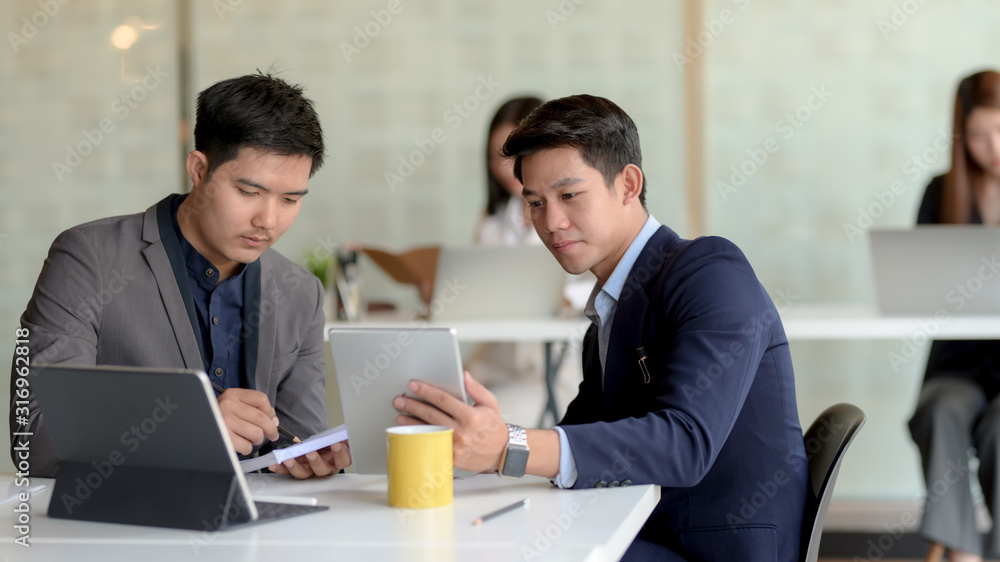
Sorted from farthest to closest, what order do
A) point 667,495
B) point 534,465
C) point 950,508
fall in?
point 950,508 → point 667,495 → point 534,465

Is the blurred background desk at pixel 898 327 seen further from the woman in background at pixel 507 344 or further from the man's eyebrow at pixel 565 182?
the man's eyebrow at pixel 565 182

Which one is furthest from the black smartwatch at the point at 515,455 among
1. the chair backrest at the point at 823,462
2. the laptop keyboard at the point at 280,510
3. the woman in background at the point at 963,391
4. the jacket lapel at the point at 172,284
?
the woman in background at the point at 963,391

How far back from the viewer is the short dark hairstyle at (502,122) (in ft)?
12.3

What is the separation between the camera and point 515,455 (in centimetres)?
123

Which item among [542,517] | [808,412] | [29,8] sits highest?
[29,8]

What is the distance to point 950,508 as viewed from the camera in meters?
2.76

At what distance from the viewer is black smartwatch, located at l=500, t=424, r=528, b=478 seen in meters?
1.23

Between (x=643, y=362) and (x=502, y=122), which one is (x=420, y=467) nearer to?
(x=643, y=362)

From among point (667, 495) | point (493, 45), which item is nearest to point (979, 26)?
point (493, 45)

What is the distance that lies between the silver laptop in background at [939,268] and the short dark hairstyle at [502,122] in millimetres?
1523

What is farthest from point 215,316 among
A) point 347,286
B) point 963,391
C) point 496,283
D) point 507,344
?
point 963,391

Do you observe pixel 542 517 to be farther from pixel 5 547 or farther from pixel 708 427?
pixel 5 547

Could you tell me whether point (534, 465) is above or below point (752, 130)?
below

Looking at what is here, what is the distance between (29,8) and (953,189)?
13.0ft
